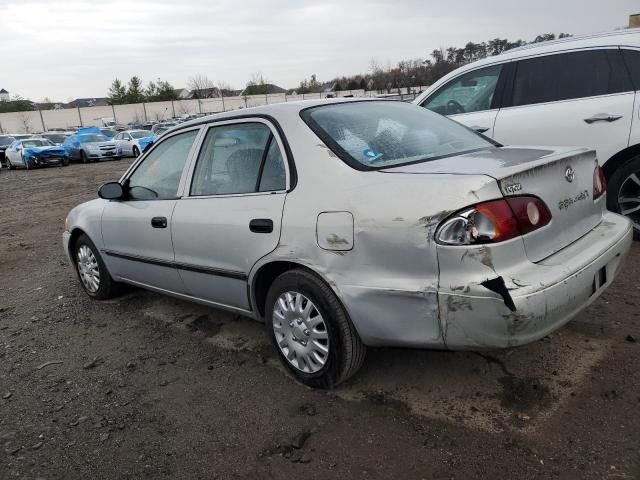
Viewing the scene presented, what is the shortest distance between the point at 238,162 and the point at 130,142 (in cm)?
2468

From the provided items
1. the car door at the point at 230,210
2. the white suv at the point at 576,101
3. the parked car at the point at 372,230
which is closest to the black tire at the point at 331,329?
the parked car at the point at 372,230

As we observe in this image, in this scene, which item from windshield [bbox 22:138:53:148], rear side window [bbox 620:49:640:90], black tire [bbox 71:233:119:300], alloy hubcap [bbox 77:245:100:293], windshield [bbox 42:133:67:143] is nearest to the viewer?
rear side window [bbox 620:49:640:90]

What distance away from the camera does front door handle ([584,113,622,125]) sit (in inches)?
182

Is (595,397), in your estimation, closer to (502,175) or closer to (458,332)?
(458,332)

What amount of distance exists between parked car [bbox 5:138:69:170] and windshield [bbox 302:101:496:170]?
80.2ft

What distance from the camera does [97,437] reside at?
9.27 ft

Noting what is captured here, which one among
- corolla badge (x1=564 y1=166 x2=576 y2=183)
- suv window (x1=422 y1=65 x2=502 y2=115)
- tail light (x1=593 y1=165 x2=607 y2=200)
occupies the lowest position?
tail light (x1=593 y1=165 x2=607 y2=200)

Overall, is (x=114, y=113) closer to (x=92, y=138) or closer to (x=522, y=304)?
(x=92, y=138)

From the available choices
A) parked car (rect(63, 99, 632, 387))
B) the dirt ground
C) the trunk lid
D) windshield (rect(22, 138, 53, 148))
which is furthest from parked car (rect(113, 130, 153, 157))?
the trunk lid

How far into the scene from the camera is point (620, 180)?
4742 millimetres

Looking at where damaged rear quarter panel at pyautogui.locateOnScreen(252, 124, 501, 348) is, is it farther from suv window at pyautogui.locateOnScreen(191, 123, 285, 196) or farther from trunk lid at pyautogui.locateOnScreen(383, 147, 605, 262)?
suv window at pyautogui.locateOnScreen(191, 123, 285, 196)

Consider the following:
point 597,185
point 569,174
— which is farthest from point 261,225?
point 597,185

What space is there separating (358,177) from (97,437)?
6.47 feet

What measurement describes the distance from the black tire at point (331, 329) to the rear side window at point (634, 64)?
3.61m
